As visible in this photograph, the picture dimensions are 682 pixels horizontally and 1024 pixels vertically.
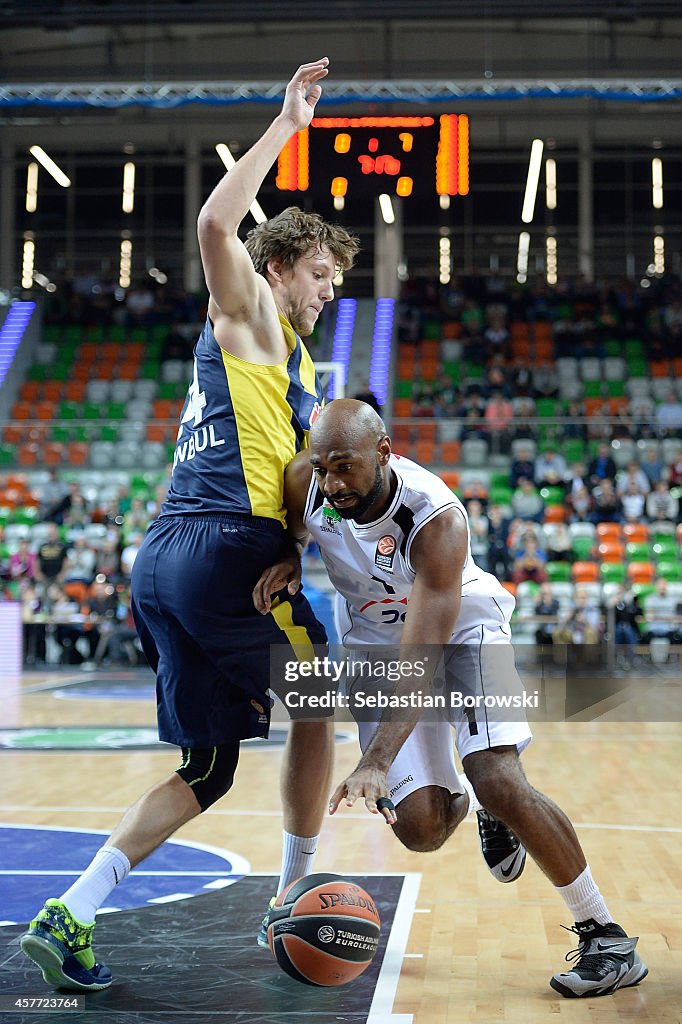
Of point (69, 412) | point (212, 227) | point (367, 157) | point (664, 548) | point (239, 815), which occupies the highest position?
point (367, 157)

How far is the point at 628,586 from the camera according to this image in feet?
47.3

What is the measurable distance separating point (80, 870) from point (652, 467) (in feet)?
37.7

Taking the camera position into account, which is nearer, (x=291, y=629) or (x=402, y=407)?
(x=291, y=629)

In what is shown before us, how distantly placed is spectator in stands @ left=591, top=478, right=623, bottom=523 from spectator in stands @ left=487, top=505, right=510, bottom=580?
4.25ft

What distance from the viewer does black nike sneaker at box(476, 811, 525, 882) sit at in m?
3.74

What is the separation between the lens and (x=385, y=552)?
3.36 meters

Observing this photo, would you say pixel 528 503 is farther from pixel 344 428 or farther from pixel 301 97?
pixel 344 428

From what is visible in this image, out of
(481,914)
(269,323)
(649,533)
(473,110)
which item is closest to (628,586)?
(649,533)

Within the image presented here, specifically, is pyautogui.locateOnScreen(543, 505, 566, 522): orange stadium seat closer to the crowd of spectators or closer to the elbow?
the crowd of spectators

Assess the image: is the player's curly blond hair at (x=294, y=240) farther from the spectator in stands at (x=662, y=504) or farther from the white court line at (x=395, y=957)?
the spectator in stands at (x=662, y=504)

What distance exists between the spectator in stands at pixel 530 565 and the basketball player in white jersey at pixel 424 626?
1078cm

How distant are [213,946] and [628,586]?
37.2 feet

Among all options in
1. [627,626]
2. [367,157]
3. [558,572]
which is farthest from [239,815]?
[558,572]

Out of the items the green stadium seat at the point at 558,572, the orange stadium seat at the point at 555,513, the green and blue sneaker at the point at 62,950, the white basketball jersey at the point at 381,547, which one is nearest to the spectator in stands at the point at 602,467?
the orange stadium seat at the point at 555,513
